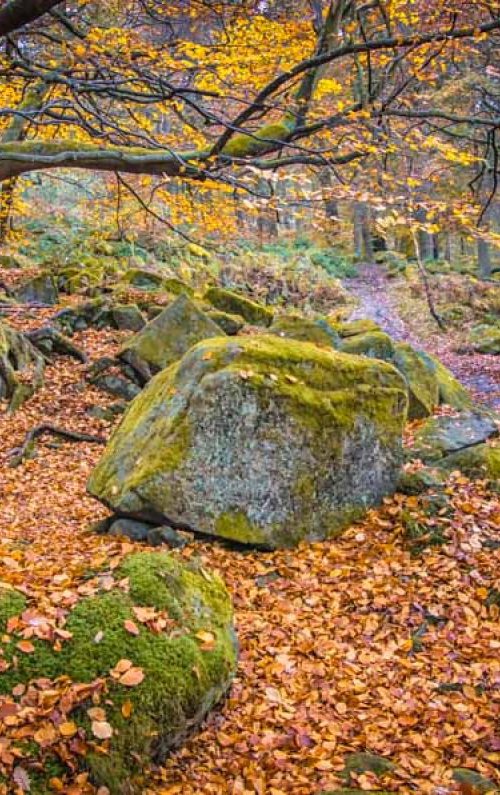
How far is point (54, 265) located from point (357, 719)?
15.6m

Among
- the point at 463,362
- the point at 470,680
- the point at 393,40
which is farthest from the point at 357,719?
the point at 463,362

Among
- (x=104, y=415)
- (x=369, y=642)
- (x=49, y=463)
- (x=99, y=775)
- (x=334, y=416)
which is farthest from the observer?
(x=104, y=415)

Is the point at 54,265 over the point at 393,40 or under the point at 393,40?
under

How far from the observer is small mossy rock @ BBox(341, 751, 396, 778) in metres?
3.43

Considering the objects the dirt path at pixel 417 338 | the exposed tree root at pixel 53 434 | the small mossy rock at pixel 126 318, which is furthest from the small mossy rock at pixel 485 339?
the exposed tree root at pixel 53 434

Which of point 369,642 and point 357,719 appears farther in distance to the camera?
point 369,642

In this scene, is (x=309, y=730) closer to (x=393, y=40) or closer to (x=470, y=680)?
(x=470, y=680)

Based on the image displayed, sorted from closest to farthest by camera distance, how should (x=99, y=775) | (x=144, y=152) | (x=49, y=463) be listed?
(x=99, y=775) → (x=144, y=152) → (x=49, y=463)

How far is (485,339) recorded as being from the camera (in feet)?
59.8

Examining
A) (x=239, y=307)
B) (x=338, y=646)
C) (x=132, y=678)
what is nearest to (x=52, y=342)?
(x=239, y=307)

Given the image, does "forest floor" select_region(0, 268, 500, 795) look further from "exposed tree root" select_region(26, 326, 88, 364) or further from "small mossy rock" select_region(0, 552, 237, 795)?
"exposed tree root" select_region(26, 326, 88, 364)

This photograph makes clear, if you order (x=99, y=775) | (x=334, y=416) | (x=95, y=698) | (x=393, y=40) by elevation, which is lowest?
(x=99, y=775)

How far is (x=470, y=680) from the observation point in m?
4.30

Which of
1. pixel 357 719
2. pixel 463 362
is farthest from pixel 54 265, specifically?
pixel 357 719
